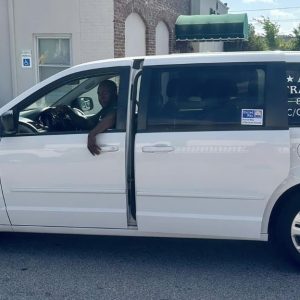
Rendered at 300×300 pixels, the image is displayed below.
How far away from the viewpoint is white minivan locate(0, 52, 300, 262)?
13.4 feet

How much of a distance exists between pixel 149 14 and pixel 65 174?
10.2 metres

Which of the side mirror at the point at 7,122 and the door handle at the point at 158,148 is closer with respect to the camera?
the door handle at the point at 158,148

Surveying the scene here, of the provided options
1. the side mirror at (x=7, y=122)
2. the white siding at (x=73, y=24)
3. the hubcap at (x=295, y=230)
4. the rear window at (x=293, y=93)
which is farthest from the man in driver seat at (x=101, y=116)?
the white siding at (x=73, y=24)

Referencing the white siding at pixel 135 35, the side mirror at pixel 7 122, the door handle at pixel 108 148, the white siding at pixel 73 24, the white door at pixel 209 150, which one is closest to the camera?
the white door at pixel 209 150

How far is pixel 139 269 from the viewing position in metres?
4.39

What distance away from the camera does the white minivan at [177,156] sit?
4090 millimetres

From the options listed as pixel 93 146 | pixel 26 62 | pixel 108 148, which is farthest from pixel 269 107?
pixel 26 62

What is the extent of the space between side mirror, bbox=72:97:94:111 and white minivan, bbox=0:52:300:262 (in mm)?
795

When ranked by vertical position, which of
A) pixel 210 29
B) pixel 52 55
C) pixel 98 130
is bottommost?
pixel 98 130

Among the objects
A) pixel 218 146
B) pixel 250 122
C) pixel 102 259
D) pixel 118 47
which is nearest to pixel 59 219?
pixel 102 259

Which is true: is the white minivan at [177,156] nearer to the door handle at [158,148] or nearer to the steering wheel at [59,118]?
the door handle at [158,148]

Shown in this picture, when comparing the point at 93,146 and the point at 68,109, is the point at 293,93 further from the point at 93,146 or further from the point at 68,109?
the point at 68,109

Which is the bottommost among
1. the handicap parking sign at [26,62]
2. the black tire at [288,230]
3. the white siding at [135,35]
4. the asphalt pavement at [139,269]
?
the asphalt pavement at [139,269]

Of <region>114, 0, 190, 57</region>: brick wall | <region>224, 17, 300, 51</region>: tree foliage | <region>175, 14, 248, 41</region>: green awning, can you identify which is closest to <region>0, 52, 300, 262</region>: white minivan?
<region>114, 0, 190, 57</region>: brick wall
